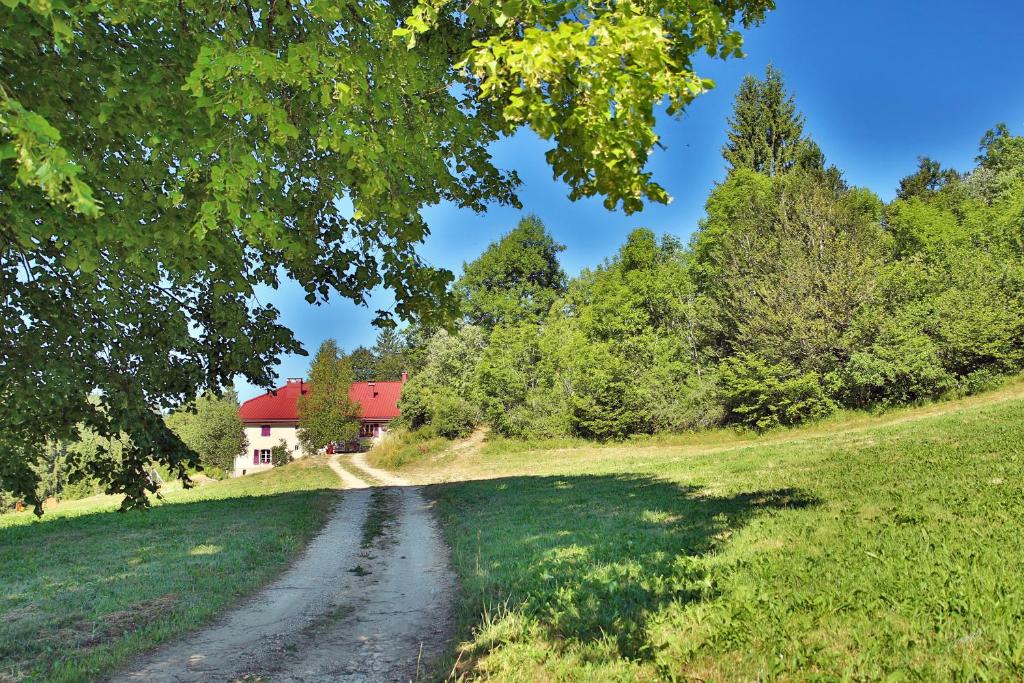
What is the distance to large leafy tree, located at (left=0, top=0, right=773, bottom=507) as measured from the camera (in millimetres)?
4039

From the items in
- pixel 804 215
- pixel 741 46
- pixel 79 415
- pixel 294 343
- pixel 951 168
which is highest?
pixel 951 168

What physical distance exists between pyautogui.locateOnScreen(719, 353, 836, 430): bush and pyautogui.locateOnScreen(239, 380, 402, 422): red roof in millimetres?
38285

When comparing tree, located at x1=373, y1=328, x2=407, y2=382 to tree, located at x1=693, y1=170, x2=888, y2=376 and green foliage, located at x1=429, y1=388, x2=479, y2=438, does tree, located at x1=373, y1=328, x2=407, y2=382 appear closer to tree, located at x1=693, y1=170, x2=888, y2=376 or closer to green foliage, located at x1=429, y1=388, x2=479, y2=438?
green foliage, located at x1=429, y1=388, x2=479, y2=438

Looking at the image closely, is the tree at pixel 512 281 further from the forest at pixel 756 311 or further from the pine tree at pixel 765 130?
the pine tree at pixel 765 130

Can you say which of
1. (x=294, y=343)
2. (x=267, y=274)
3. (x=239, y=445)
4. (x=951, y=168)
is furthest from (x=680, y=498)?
(x=951, y=168)

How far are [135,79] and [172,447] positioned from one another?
20.4 ft

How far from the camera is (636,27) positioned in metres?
4.00

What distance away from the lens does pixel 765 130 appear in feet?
169

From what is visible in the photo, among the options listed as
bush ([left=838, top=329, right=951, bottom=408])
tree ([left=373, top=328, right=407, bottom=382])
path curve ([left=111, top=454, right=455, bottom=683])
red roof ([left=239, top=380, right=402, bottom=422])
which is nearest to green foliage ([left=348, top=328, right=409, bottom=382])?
tree ([left=373, top=328, right=407, bottom=382])

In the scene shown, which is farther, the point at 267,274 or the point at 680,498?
the point at 680,498

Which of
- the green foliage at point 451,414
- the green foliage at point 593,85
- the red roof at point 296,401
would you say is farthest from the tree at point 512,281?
the green foliage at point 593,85

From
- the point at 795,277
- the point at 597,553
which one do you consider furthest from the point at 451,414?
the point at 597,553

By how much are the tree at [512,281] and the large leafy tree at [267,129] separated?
127ft

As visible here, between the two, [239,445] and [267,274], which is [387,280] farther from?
[239,445]
